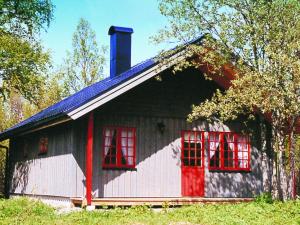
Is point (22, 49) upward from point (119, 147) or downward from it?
upward

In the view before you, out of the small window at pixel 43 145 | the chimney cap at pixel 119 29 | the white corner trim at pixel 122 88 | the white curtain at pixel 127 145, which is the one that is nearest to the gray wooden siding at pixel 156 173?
the white curtain at pixel 127 145

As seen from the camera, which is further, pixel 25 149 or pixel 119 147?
pixel 25 149

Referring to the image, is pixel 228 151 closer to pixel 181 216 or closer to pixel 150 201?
pixel 150 201

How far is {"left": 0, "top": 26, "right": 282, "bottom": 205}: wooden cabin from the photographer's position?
17297 mm

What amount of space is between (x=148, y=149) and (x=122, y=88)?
2.99 metres

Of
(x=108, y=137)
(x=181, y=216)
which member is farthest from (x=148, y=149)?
(x=181, y=216)

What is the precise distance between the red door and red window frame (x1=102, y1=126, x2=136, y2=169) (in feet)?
6.46

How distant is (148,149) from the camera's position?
18422 mm

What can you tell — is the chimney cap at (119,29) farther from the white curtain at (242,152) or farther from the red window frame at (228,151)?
the white curtain at (242,152)

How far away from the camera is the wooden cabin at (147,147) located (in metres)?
17.3

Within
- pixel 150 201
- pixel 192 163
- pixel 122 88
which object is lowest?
pixel 150 201

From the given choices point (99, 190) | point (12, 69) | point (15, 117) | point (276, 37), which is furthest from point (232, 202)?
point (15, 117)

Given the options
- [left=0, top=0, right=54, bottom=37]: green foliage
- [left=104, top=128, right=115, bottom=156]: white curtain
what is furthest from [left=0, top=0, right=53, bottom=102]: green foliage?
[left=104, top=128, right=115, bottom=156]: white curtain

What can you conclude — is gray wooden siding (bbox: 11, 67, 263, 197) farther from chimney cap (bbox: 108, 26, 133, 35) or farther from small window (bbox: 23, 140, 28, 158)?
small window (bbox: 23, 140, 28, 158)
